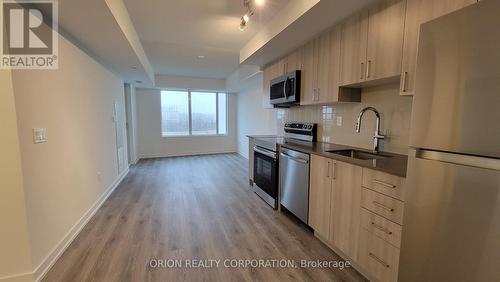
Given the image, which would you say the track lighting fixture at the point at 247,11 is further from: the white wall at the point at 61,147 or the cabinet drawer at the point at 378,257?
the cabinet drawer at the point at 378,257

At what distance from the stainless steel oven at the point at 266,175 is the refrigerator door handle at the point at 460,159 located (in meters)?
1.97

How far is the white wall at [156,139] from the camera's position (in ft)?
22.8

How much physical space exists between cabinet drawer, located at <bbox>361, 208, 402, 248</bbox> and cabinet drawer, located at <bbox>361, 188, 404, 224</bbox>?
0.04m

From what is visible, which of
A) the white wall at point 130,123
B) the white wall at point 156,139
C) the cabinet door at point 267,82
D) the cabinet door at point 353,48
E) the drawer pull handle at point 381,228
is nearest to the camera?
the drawer pull handle at point 381,228

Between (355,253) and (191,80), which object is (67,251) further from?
(191,80)

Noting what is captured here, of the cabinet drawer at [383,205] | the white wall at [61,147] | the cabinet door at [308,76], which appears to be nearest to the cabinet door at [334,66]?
the cabinet door at [308,76]

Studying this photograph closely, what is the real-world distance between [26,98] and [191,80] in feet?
18.3

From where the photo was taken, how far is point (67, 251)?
2.19 m

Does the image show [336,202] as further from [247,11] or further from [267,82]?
[267,82]

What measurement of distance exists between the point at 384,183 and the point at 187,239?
196 cm

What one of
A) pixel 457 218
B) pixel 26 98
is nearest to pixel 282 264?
pixel 457 218

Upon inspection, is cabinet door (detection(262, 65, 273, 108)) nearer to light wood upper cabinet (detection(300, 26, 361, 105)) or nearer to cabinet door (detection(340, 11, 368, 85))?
light wood upper cabinet (detection(300, 26, 361, 105))

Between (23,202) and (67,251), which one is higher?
(23,202)

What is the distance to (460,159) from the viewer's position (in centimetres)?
110
